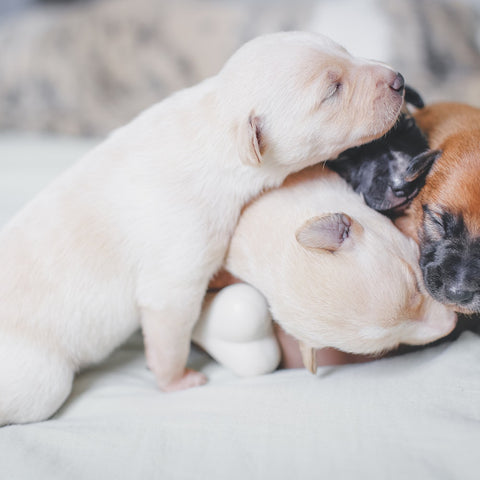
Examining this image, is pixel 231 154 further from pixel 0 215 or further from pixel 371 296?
pixel 0 215

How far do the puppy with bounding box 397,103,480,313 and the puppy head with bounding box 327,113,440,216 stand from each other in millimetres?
31

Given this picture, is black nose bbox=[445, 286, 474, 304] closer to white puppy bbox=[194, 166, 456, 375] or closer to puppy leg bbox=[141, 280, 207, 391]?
white puppy bbox=[194, 166, 456, 375]

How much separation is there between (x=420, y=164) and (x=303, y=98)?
27 cm

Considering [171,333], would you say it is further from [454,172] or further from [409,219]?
[454,172]

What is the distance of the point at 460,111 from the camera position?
1452mm

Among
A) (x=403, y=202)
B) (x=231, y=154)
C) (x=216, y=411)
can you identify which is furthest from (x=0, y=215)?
(x=403, y=202)

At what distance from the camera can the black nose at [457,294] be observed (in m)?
1.15

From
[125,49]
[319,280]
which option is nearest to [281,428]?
[319,280]

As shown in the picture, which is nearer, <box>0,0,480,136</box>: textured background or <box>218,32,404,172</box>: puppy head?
<box>218,32,404,172</box>: puppy head

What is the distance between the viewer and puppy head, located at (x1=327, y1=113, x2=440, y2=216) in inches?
51.8

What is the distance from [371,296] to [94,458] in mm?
584

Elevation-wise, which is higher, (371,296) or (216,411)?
(371,296)

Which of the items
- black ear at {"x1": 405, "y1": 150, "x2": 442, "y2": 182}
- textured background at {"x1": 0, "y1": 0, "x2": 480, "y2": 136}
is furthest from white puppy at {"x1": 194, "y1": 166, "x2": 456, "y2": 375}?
textured background at {"x1": 0, "y1": 0, "x2": 480, "y2": 136}

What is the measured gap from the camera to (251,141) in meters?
1.22
